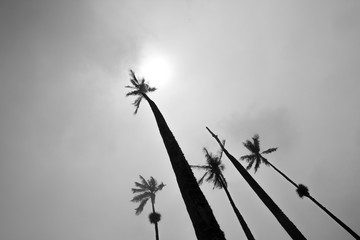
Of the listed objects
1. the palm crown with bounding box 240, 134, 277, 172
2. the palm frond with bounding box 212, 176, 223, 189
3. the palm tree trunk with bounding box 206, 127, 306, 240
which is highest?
the palm crown with bounding box 240, 134, 277, 172

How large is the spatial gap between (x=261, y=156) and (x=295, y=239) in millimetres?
14417

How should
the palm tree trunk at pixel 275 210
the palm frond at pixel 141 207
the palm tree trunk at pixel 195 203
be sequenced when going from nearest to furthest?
the palm tree trunk at pixel 195 203 → the palm tree trunk at pixel 275 210 → the palm frond at pixel 141 207

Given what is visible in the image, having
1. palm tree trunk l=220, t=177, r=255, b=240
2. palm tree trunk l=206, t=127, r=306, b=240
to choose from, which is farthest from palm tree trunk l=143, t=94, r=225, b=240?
palm tree trunk l=220, t=177, r=255, b=240

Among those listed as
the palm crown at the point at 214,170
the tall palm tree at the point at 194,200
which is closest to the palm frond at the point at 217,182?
the palm crown at the point at 214,170

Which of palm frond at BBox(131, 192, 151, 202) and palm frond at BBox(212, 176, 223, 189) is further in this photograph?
palm frond at BBox(131, 192, 151, 202)

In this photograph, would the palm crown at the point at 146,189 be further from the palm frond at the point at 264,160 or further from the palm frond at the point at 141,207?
the palm frond at the point at 264,160

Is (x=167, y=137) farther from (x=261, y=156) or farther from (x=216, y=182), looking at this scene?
(x=261, y=156)

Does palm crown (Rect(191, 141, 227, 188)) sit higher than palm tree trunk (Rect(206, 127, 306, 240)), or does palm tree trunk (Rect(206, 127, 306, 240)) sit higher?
palm crown (Rect(191, 141, 227, 188))

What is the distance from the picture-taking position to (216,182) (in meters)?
23.5

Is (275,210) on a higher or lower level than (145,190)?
lower

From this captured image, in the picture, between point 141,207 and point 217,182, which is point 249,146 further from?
point 141,207

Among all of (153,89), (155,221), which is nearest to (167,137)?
(153,89)

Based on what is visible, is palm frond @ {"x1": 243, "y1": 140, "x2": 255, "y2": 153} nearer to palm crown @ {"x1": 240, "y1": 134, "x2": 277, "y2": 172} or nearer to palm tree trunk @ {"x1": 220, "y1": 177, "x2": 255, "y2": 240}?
palm crown @ {"x1": 240, "y1": 134, "x2": 277, "y2": 172}

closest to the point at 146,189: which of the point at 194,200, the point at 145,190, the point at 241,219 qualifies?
the point at 145,190
